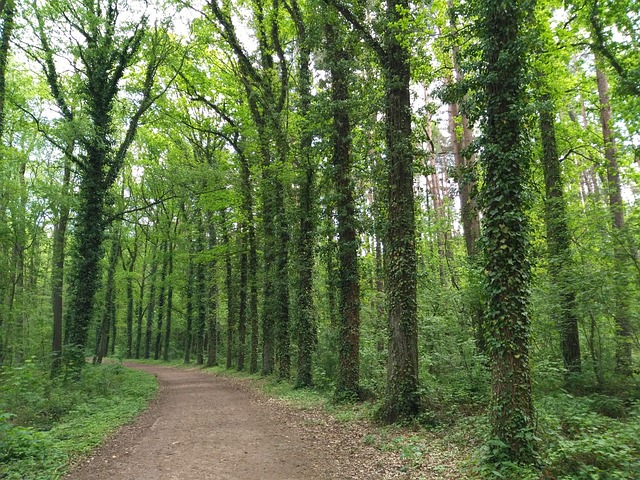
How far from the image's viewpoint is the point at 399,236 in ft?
29.3

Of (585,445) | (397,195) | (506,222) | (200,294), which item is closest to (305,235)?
(397,195)

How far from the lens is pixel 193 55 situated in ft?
62.1

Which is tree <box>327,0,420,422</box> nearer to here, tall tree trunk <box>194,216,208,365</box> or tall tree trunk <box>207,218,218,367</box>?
tall tree trunk <box>207,218,218,367</box>

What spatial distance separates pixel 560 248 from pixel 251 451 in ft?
28.7

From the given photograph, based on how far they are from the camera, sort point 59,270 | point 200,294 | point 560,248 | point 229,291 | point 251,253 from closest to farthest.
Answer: point 560,248, point 59,270, point 251,253, point 229,291, point 200,294

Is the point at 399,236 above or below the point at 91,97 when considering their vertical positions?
below

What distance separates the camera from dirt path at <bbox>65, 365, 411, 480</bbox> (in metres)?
5.97

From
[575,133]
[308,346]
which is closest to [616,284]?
[575,133]

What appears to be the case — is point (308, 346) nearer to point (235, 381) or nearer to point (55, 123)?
point (235, 381)

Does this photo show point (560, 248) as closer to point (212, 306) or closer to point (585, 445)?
point (585, 445)

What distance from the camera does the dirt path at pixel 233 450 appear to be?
19.6 ft

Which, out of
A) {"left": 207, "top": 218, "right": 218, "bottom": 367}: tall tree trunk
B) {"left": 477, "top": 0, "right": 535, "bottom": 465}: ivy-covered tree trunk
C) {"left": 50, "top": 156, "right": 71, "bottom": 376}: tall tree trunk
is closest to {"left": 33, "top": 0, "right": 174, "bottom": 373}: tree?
{"left": 50, "top": 156, "right": 71, "bottom": 376}: tall tree trunk

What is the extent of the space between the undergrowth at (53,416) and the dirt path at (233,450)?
44cm

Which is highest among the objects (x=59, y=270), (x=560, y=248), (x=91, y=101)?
(x=91, y=101)
